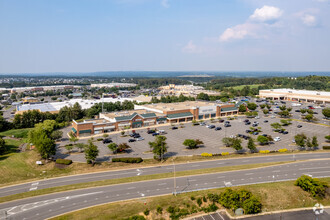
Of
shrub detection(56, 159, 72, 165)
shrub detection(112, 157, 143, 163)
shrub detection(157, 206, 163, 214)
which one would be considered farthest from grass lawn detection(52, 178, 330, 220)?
shrub detection(56, 159, 72, 165)

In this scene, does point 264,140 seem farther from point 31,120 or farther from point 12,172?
point 31,120

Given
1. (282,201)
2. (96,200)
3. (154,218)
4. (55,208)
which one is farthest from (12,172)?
(282,201)

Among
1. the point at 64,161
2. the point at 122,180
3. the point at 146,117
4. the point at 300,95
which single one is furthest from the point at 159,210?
the point at 300,95

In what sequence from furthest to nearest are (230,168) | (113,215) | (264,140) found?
1. (264,140)
2. (230,168)
3. (113,215)

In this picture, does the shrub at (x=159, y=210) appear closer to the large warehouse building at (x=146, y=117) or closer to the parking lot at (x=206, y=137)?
the parking lot at (x=206, y=137)

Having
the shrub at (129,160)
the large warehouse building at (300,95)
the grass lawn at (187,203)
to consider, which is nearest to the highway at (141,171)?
the shrub at (129,160)

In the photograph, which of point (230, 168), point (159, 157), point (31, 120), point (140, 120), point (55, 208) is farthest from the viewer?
point (31, 120)
